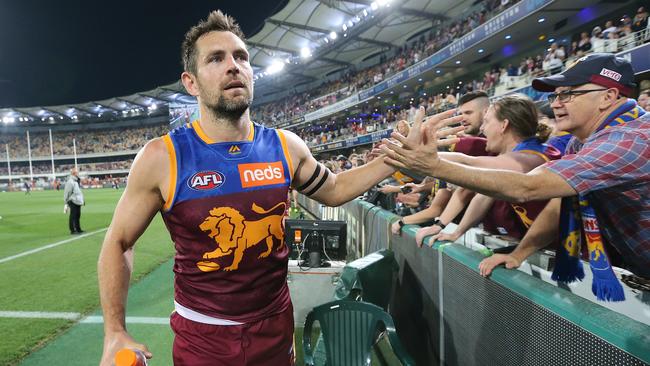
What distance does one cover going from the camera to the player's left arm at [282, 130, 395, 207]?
2.18 metres

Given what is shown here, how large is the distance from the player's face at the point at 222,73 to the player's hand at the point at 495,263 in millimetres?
1577

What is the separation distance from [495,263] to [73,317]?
509 cm

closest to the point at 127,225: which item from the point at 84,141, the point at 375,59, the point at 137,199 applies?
the point at 137,199

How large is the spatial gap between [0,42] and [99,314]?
335ft

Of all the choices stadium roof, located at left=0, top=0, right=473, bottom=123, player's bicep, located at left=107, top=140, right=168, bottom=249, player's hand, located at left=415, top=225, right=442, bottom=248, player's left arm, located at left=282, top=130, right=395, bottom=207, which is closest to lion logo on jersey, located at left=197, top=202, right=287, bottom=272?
player's bicep, located at left=107, top=140, right=168, bottom=249

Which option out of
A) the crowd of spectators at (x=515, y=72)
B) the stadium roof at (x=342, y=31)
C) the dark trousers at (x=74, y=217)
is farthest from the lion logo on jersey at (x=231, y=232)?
the stadium roof at (x=342, y=31)

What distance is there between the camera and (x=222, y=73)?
192 cm

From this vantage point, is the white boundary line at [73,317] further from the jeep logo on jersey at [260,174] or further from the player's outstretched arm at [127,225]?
the jeep logo on jersey at [260,174]

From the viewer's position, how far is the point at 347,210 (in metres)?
8.52

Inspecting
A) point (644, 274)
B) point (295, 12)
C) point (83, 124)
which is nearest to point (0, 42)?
point (83, 124)

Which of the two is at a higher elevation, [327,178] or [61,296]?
[327,178]

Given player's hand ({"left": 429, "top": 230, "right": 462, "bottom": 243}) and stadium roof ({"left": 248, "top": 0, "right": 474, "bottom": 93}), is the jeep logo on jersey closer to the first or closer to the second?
player's hand ({"left": 429, "top": 230, "right": 462, "bottom": 243})

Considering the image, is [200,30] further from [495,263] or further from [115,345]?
[495,263]

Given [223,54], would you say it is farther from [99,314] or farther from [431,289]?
[99,314]
